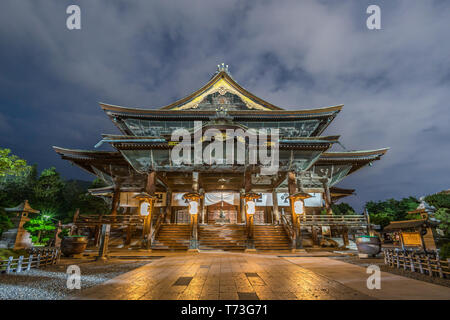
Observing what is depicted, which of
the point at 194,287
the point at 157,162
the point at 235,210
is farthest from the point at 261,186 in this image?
the point at 194,287

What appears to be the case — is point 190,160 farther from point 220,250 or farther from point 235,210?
point 235,210

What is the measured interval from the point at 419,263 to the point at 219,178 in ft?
49.2

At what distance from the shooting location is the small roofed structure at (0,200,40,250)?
10.4 m

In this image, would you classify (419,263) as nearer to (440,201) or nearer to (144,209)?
(144,209)

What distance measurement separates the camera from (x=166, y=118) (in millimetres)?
20516

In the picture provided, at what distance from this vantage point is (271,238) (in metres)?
13.9

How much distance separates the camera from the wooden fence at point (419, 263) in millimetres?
5768

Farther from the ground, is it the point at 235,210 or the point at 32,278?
the point at 235,210

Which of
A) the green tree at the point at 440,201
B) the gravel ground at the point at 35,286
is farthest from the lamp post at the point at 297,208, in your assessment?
the green tree at the point at 440,201

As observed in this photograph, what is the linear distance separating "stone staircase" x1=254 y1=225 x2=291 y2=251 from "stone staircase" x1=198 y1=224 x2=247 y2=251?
101cm

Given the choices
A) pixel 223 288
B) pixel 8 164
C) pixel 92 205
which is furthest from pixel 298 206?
pixel 92 205
